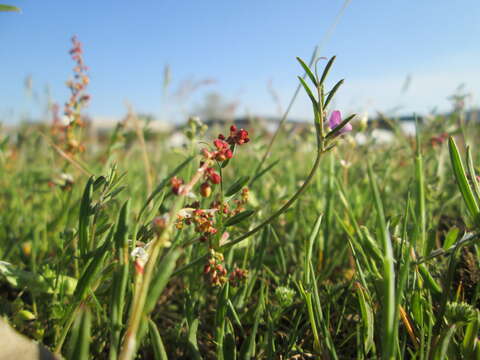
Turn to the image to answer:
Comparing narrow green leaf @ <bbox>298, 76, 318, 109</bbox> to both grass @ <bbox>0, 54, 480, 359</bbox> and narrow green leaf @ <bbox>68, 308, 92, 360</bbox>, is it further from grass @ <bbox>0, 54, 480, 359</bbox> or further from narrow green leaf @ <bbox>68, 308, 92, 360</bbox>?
narrow green leaf @ <bbox>68, 308, 92, 360</bbox>

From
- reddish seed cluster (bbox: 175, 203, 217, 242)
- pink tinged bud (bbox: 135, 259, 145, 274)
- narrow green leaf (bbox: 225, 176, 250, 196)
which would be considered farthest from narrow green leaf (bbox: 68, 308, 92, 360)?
narrow green leaf (bbox: 225, 176, 250, 196)

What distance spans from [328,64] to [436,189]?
0.87 m

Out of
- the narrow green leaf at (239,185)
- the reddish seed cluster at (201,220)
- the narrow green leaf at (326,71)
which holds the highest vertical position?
the narrow green leaf at (326,71)

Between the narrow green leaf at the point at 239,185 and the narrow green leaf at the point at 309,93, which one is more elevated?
the narrow green leaf at the point at 309,93

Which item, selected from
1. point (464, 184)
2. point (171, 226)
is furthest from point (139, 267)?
point (464, 184)

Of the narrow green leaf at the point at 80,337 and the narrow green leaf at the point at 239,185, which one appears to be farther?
the narrow green leaf at the point at 239,185

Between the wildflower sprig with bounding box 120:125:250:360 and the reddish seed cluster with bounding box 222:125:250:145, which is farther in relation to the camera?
the reddish seed cluster with bounding box 222:125:250:145

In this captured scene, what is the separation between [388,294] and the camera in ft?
1.58

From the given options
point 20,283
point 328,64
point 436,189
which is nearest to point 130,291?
point 20,283

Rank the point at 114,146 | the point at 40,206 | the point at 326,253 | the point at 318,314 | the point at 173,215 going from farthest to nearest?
the point at 40,206
the point at 114,146
the point at 326,253
the point at 318,314
the point at 173,215

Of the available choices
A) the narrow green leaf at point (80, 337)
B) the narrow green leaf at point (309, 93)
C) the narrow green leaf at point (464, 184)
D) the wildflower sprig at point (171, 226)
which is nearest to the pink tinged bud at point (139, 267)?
the wildflower sprig at point (171, 226)

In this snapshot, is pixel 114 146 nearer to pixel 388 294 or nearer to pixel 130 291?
pixel 130 291

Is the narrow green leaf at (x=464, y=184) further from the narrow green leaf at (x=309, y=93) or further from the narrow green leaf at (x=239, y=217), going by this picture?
the narrow green leaf at (x=239, y=217)

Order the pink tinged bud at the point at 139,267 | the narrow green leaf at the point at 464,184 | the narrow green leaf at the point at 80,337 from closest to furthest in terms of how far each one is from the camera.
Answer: the narrow green leaf at the point at 80,337 → the pink tinged bud at the point at 139,267 → the narrow green leaf at the point at 464,184
